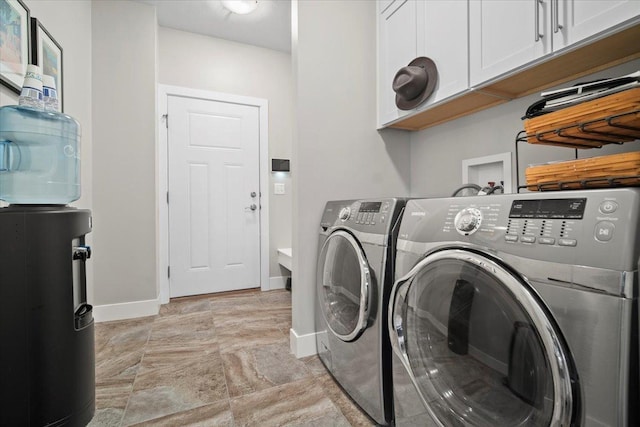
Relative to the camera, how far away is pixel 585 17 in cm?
98

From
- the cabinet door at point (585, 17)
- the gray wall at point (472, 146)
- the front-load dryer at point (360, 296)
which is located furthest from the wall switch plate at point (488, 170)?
the front-load dryer at point (360, 296)

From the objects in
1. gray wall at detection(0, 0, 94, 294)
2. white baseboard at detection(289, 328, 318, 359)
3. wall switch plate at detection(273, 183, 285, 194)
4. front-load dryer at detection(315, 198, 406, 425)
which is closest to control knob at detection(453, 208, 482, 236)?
front-load dryer at detection(315, 198, 406, 425)

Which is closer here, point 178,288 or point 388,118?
point 388,118

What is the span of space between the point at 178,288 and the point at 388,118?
2509 mm

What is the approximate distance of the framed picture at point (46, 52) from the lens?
55.6 inches

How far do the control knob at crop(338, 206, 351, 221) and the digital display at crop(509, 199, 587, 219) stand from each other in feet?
2.66

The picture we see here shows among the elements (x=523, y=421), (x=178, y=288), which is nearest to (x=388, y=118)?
(x=523, y=421)

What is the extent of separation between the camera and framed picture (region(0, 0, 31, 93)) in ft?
3.74

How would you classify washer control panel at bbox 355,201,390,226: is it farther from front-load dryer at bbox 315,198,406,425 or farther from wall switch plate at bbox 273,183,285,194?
wall switch plate at bbox 273,183,285,194

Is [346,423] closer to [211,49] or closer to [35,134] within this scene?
[35,134]

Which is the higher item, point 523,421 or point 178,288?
point 523,421

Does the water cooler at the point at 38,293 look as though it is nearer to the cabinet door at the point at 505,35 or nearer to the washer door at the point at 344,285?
the washer door at the point at 344,285

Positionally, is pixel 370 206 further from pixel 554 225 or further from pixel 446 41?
pixel 446 41

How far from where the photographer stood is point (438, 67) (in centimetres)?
154
